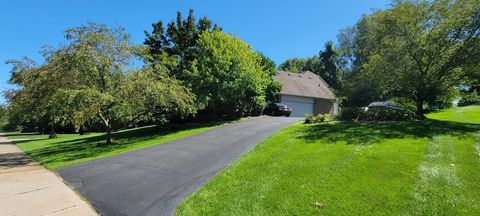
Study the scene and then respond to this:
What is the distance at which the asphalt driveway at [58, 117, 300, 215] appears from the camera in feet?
19.4

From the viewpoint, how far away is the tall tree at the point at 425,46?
13.2m

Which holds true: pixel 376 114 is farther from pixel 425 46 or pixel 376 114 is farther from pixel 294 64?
pixel 294 64

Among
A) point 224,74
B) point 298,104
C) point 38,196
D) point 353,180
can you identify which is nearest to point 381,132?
point 353,180

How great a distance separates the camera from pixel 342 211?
4.73 meters

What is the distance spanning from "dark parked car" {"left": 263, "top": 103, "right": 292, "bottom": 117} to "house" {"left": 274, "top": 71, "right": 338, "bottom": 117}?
10.6 feet

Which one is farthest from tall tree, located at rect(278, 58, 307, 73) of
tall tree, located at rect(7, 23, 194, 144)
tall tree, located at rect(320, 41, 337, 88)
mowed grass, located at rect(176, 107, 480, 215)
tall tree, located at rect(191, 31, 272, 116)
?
mowed grass, located at rect(176, 107, 480, 215)

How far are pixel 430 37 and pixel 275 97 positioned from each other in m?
17.3

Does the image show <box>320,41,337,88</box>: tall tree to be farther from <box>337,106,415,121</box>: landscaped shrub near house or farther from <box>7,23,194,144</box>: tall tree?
<box>7,23,194,144</box>: tall tree

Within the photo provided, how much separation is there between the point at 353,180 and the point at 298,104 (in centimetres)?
2801

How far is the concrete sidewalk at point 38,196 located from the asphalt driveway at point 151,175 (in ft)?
0.92

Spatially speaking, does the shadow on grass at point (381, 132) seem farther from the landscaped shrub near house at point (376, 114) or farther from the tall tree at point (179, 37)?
the tall tree at point (179, 37)

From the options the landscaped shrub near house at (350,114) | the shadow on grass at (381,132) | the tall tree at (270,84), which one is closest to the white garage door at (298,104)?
the tall tree at (270,84)

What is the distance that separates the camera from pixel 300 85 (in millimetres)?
35438

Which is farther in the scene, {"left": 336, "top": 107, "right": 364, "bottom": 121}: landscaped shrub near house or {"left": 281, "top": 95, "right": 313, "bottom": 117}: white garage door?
{"left": 281, "top": 95, "right": 313, "bottom": 117}: white garage door
